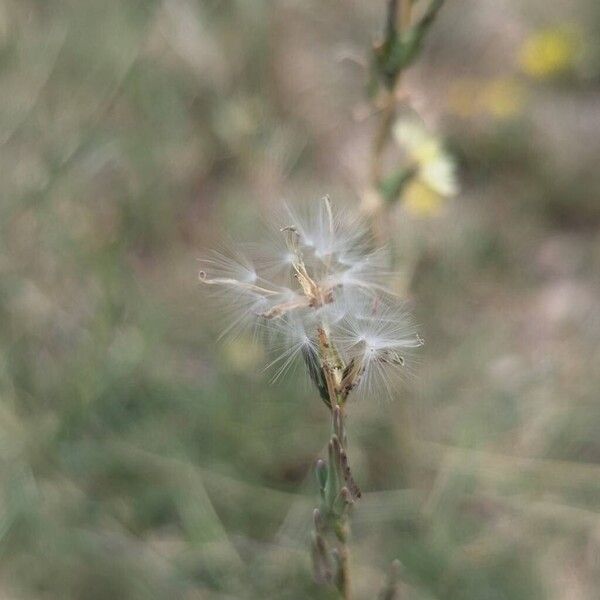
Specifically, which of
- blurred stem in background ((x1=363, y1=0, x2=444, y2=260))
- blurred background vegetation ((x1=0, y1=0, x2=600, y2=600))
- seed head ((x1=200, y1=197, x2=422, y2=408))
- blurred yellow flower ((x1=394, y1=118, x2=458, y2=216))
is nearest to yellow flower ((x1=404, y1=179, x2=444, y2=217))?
blurred background vegetation ((x1=0, y1=0, x2=600, y2=600))

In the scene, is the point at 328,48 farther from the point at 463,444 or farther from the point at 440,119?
the point at 463,444

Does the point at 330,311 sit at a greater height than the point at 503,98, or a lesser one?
lesser

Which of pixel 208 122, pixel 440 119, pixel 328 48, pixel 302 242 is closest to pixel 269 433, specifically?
pixel 302 242

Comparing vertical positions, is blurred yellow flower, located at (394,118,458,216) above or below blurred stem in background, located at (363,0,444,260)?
above

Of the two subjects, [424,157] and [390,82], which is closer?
[390,82]

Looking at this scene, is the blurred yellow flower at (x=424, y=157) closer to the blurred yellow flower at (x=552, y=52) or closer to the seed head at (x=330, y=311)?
the seed head at (x=330, y=311)

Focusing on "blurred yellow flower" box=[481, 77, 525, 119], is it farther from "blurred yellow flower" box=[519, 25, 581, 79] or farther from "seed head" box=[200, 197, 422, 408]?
"seed head" box=[200, 197, 422, 408]

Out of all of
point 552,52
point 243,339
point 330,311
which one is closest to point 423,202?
point 243,339

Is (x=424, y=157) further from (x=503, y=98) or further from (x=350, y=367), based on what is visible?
(x=503, y=98)
